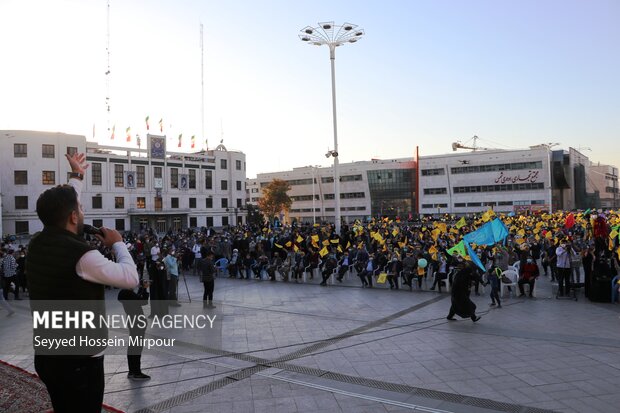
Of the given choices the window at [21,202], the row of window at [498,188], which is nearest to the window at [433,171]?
the row of window at [498,188]

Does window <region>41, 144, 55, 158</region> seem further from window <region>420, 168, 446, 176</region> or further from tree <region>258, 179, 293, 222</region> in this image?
window <region>420, 168, 446, 176</region>

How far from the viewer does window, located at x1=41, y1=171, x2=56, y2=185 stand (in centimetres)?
4678

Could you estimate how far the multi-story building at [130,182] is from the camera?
150ft

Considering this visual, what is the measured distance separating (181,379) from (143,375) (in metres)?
0.61

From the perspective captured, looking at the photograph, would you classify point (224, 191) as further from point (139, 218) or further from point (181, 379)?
point (181, 379)

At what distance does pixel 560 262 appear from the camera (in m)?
13.3

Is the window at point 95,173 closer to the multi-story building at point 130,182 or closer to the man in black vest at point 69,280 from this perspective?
the multi-story building at point 130,182

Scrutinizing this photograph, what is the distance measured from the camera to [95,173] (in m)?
49.8

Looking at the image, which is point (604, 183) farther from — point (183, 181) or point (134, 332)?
point (134, 332)

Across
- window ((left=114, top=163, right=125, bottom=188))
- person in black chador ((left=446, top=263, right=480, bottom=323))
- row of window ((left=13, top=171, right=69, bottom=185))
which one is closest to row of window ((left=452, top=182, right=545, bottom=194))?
window ((left=114, top=163, right=125, bottom=188))

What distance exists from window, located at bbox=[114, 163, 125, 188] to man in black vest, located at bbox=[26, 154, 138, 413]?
173ft

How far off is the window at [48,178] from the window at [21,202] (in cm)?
242

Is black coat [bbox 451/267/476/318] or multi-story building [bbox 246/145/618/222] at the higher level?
multi-story building [bbox 246/145/618/222]

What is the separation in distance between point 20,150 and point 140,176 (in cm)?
1236
